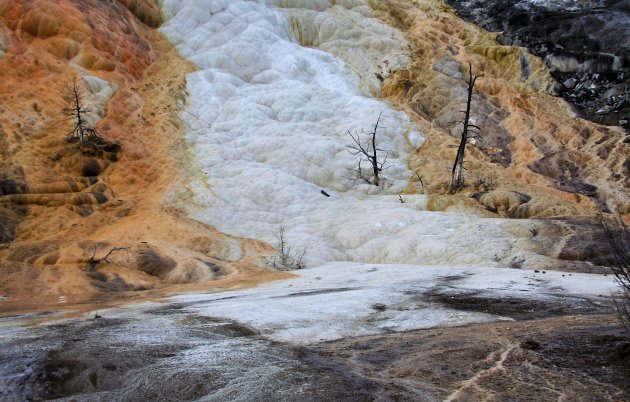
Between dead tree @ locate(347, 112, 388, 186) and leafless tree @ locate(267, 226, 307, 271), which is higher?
dead tree @ locate(347, 112, 388, 186)

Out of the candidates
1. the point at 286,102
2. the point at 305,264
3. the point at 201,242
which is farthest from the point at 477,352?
the point at 286,102

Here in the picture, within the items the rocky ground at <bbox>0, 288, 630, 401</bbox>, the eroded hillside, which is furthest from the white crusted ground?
the eroded hillside

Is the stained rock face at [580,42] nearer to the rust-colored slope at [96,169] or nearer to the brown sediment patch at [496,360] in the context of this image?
the rust-colored slope at [96,169]

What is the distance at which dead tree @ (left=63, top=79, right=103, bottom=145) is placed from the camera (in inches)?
875

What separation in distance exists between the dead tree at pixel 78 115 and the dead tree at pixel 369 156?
11.6 meters

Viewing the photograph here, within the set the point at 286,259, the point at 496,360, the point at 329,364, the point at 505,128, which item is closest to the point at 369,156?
the point at 505,128

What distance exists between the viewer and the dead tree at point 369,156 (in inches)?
1021

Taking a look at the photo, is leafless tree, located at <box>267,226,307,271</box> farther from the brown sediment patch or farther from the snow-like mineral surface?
the brown sediment patch

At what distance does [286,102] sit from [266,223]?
1019 cm

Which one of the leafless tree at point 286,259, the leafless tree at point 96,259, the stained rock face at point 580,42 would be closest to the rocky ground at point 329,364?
the leafless tree at point 96,259

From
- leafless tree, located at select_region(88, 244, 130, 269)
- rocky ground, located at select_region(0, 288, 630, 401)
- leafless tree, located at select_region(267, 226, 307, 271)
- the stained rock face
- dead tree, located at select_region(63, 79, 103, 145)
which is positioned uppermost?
the stained rock face

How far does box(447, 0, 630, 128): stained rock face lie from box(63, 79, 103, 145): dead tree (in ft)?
84.2

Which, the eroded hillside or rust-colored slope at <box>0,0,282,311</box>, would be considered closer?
rust-colored slope at <box>0,0,282,311</box>

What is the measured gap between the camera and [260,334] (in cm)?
796
